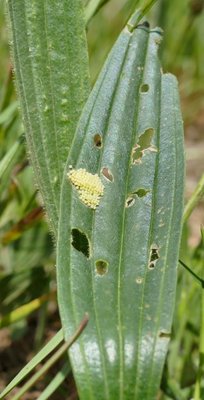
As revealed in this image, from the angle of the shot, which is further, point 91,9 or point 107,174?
point 91,9

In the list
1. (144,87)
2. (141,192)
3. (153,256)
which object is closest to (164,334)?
(153,256)

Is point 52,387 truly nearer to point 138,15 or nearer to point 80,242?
point 80,242

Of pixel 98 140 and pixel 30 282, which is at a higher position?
pixel 98 140

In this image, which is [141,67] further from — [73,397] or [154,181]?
[73,397]

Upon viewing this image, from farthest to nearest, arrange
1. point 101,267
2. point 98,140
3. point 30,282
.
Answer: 1. point 30,282
2. point 98,140
3. point 101,267

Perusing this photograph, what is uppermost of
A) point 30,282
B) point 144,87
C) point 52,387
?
point 144,87

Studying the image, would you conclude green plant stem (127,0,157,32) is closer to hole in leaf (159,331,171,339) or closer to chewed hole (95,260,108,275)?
chewed hole (95,260,108,275)

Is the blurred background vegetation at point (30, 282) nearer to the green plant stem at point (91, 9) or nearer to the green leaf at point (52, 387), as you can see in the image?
the green plant stem at point (91, 9)
